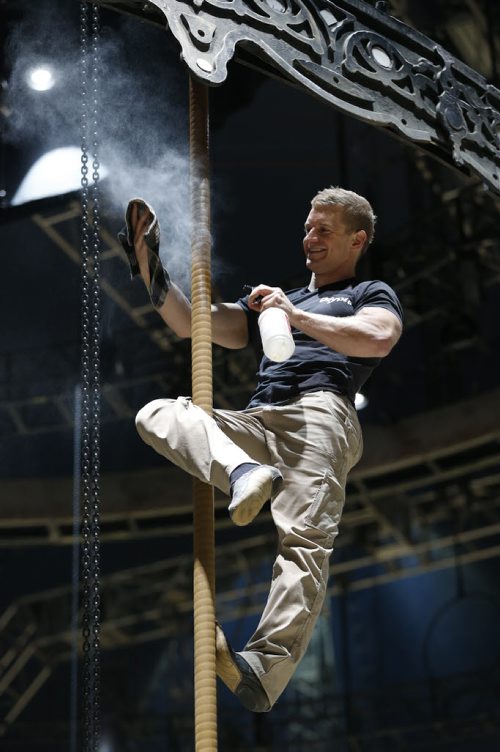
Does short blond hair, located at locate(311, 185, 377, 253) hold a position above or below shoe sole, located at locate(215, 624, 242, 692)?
above

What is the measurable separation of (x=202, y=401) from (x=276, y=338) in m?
0.26

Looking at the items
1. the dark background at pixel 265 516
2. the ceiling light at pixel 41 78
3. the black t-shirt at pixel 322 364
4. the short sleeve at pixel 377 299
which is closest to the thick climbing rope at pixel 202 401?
the black t-shirt at pixel 322 364

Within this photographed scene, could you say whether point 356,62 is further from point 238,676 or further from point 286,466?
point 238,676

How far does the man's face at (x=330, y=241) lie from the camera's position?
13.3ft

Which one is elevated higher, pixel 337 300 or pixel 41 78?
pixel 41 78

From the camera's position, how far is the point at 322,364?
3898 mm

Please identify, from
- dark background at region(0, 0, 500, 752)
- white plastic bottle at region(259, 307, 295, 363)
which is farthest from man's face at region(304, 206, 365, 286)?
dark background at region(0, 0, 500, 752)

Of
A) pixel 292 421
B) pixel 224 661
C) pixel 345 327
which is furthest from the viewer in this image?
pixel 292 421

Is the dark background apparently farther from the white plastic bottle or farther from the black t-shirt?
the white plastic bottle

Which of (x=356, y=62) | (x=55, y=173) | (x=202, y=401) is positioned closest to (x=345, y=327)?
(x=202, y=401)

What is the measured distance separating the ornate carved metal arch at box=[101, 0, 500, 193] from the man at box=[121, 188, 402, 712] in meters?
0.31

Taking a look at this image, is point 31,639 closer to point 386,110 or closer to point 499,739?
point 499,739

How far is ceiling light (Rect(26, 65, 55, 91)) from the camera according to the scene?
6242mm

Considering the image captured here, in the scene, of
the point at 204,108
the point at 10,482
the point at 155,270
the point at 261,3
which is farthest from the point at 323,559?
the point at 10,482
